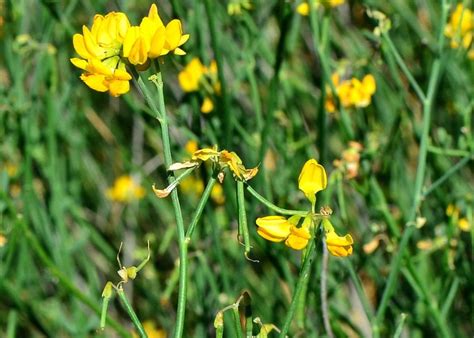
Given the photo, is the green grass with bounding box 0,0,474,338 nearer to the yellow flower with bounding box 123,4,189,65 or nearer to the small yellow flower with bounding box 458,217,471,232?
the small yellow flower with bounding box 458,217,471,232

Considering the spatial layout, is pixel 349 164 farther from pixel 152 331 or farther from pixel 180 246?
pixel 152 331

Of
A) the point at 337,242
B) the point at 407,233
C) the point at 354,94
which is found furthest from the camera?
the point at 354,94

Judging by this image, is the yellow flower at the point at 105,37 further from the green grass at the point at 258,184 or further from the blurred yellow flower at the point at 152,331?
the blurred yellow flower at the point at 152,331

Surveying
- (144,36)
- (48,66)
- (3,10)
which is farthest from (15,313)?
(144,36)

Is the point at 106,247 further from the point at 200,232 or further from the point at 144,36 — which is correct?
the point at 144,36

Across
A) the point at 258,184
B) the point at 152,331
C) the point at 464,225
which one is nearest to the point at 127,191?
the point at 152,331

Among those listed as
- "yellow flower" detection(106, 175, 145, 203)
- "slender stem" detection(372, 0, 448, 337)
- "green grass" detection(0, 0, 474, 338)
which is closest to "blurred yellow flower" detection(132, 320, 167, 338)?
"green grass" detection(0, 0, 474, 338)

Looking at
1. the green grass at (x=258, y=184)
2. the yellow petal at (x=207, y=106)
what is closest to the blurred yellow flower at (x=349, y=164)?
the green grass at (x=258, y=184)
